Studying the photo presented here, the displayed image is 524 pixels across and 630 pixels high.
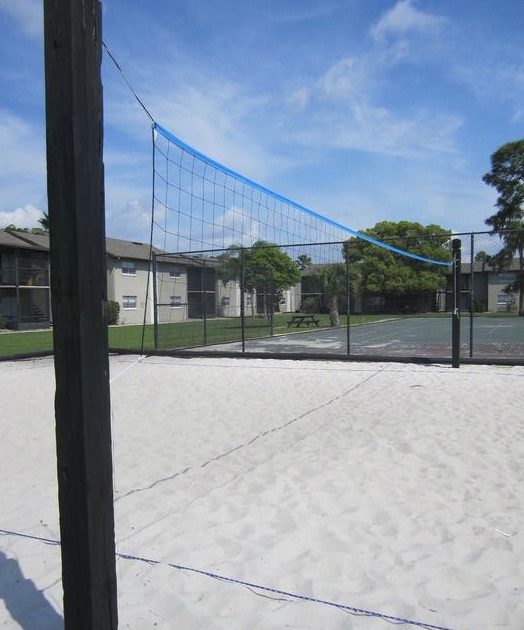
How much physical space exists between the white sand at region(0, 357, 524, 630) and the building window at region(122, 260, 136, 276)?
2840cm

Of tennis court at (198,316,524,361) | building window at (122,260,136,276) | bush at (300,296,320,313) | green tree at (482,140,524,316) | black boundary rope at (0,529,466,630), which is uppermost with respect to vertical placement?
green tree at (482,140,524,316)

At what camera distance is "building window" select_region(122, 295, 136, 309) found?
3441 cm

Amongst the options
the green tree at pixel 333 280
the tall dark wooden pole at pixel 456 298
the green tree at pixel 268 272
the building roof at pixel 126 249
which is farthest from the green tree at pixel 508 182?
the tall dark wooden pole at pixel 456 298

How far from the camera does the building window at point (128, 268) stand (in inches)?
1362

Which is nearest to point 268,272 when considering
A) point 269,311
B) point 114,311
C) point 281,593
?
point 269,311

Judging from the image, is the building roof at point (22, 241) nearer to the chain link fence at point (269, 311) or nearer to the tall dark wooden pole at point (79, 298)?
the chain link fence at point (269, 311)

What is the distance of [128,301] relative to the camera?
1367 inches

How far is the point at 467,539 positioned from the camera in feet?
10.0

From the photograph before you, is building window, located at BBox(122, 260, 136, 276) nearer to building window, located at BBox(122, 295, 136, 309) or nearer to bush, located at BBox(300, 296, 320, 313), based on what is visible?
building window, located at BBox(122, 295, 136, 309)

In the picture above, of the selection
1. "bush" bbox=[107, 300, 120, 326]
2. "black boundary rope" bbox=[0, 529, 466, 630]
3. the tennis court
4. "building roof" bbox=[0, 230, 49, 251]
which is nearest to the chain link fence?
the tennis court

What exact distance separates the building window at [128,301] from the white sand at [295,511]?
→ 2797 cm

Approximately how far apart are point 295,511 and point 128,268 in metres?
33.0

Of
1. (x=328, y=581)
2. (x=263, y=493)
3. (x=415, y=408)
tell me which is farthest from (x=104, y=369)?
(x=415, y=408)

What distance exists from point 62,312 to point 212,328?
13.5 meters
